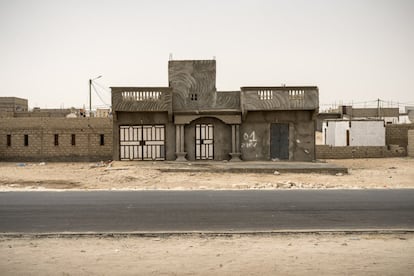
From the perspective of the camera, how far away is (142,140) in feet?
96.8

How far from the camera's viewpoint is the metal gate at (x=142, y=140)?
96.7 ft

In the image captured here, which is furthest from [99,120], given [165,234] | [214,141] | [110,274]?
[110,274]

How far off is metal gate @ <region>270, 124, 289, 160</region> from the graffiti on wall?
1.14 meters

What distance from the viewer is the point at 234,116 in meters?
29.0

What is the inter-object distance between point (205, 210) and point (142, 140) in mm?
16701

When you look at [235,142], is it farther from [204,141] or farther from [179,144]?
[179,144]

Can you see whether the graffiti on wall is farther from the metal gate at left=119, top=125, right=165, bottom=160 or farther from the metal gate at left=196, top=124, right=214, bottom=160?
the metal gate at left=119, top=125, right=165, bottom=160

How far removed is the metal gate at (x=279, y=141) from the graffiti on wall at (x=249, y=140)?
114 centimetres

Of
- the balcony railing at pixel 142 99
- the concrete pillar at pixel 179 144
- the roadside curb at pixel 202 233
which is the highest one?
the balcony railing at pixel 142 99

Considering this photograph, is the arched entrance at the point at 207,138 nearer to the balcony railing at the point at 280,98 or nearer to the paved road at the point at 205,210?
the balcony railing at the point at 280,98

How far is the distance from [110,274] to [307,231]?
200 inches

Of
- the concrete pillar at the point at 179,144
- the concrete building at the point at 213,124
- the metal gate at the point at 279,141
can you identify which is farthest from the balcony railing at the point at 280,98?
the concrete pillar at the point at 179,144

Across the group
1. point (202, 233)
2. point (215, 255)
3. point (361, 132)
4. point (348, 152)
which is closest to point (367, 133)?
point (361, 132)

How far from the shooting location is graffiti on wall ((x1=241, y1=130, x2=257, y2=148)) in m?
29.4
